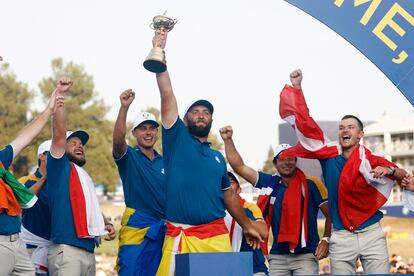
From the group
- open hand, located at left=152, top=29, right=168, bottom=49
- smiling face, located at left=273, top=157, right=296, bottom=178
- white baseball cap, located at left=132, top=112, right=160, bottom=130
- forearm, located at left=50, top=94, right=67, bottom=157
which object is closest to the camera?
open hand, located at left=152, top=29, right=168, bottom=49

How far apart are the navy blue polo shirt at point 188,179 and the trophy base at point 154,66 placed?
0.43 meters

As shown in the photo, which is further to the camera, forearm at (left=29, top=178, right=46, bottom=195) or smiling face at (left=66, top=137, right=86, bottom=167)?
smiling face at (left=66, top=137, right=86, bottom=167)

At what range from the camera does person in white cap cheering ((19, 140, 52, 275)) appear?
7.83 m

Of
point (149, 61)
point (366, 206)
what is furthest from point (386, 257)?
point (149, 61)

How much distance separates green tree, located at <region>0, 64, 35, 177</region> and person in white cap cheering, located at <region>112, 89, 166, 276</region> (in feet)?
81.1

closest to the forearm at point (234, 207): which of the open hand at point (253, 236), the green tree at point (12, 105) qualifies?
the open hand at point (253, 236)

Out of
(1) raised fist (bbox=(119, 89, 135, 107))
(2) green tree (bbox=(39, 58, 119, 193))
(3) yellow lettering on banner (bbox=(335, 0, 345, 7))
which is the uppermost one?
(2) green tree (bbox=(39, 58, 119, 193))

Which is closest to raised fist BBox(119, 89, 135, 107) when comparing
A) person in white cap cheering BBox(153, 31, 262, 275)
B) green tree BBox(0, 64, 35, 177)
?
person in white cap cheering BBox(153, 31, 262, 275)

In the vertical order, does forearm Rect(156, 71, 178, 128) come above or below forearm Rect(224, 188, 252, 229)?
above

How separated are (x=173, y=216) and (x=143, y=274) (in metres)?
1.08

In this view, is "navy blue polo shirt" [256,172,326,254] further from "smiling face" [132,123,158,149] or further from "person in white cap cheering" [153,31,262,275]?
"person in white cap cheering" [153,31,262,275]

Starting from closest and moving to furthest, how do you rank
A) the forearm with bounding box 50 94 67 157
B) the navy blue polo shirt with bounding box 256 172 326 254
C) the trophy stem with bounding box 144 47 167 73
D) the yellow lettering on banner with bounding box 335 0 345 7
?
1. the trophy stem with bounding box 144 47 167 73
2. the yellow lettering on banner with bounding box 335 0 345 7
3. the forearm with bounding box 50 94 67 157
4. the navy blue polo shirt with bounding box 256 172 326 254

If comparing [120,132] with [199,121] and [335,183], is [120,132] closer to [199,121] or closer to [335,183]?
[199,121]

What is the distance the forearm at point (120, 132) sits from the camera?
7.64m
